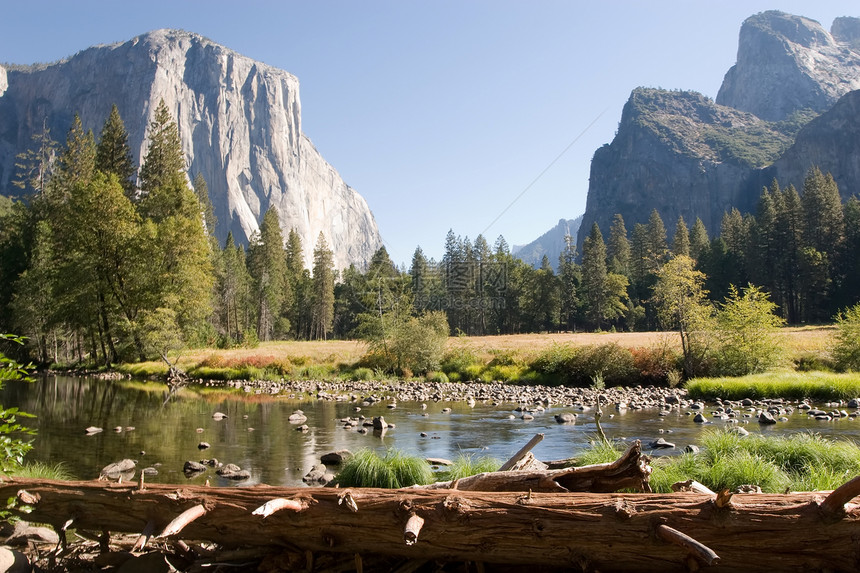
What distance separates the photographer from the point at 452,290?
83.1 m

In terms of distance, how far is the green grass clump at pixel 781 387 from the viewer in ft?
76.4

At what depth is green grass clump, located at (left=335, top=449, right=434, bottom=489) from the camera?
28.3 ft

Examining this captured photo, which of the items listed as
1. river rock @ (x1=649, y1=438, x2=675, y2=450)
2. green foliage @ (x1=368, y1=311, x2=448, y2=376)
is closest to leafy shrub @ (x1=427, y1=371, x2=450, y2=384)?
green foliage @ (x1=368, y1=311, x2=448, y2=376)

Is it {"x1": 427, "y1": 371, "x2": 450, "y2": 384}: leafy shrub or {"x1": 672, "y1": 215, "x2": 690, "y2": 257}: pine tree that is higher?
{"x1": 672, "y1": 215, "x2": 690, "y2": 257}: pine tree

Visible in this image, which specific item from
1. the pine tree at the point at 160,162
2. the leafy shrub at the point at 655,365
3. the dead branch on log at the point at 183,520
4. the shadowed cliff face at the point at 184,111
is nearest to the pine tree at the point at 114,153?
the pine tree at the point at 160,162

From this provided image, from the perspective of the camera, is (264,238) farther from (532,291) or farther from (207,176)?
(207,176)

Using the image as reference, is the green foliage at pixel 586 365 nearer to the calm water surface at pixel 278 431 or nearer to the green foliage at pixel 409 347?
the green foliage at pixel 409 347

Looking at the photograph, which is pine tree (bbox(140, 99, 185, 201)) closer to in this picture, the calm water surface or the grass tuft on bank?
the calm water surface

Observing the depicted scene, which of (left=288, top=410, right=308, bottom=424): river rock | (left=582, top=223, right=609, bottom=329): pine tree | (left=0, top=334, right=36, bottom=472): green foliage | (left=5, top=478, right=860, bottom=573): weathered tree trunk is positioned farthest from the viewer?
(left=582, top=223, right=609, bottom=329): pine tree

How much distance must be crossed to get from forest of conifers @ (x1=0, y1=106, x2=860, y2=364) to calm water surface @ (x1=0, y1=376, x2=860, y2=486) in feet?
46.0

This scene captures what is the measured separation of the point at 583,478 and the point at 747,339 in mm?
28150

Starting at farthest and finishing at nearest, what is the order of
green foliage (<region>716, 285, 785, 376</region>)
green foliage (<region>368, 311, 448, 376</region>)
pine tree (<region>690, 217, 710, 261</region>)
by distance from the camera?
pine tree (<region>690, 217, 710, 261</region>), green foliage (<region>368, 311, 448, 376</region>), green foliage (<region>716, 285, 785, 376</region>)

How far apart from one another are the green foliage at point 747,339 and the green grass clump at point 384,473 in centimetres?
2586

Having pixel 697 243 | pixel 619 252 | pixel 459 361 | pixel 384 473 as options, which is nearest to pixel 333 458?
pixel 384 473
